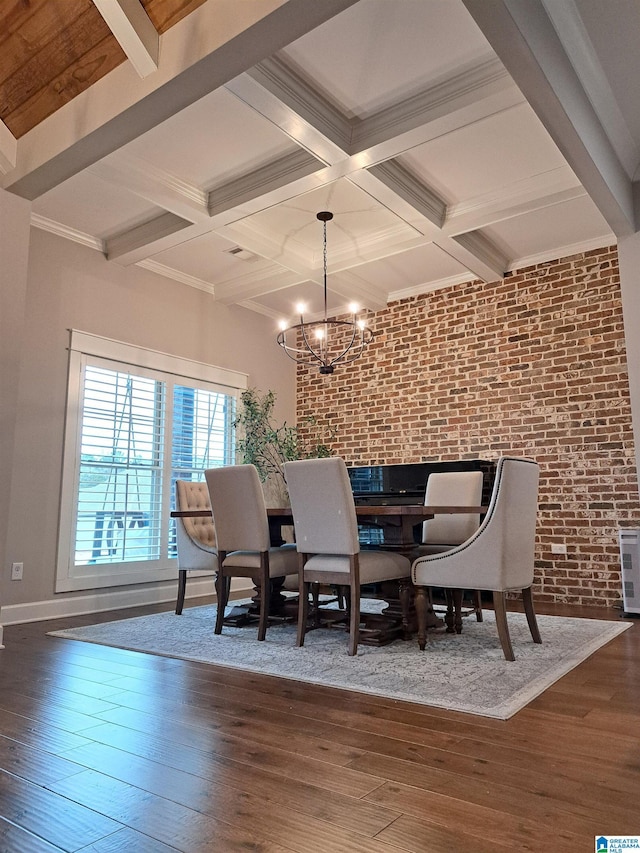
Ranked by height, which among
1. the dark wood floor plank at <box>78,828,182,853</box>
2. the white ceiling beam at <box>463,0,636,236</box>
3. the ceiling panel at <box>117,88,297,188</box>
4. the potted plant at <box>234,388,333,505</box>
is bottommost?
the dark wood floor plank at <box>78,828,182,853</box>

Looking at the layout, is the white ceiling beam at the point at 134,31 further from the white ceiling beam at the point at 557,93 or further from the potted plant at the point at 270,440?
the potted plant at the point at 270,440

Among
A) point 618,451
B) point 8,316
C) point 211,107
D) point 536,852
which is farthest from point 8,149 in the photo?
point 618,451

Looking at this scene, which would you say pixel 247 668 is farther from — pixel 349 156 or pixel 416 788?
pixel 349 156

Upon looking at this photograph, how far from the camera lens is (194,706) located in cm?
230

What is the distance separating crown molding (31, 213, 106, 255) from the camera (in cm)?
471

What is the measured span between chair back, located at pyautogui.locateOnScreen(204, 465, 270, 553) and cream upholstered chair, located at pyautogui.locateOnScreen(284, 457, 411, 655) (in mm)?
312

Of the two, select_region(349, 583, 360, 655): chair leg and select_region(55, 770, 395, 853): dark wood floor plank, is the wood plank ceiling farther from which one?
select_region(55, 770, 395, 853): dark wood floor plank

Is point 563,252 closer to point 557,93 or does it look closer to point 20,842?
point 557,93

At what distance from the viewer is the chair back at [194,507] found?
4512mm

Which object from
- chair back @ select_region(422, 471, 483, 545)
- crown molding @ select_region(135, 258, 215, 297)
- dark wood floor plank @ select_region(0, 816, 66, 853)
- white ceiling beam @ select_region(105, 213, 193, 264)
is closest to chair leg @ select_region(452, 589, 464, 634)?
chair back @ select_region(422, 471, 483, 545)

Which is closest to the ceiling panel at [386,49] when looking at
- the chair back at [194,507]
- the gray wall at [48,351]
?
the gray wall at [48,351]

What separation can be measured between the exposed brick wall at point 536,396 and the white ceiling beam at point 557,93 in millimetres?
1422

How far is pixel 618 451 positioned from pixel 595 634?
1.86 meters

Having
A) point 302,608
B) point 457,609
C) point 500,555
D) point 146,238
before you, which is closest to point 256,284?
point 146,238
